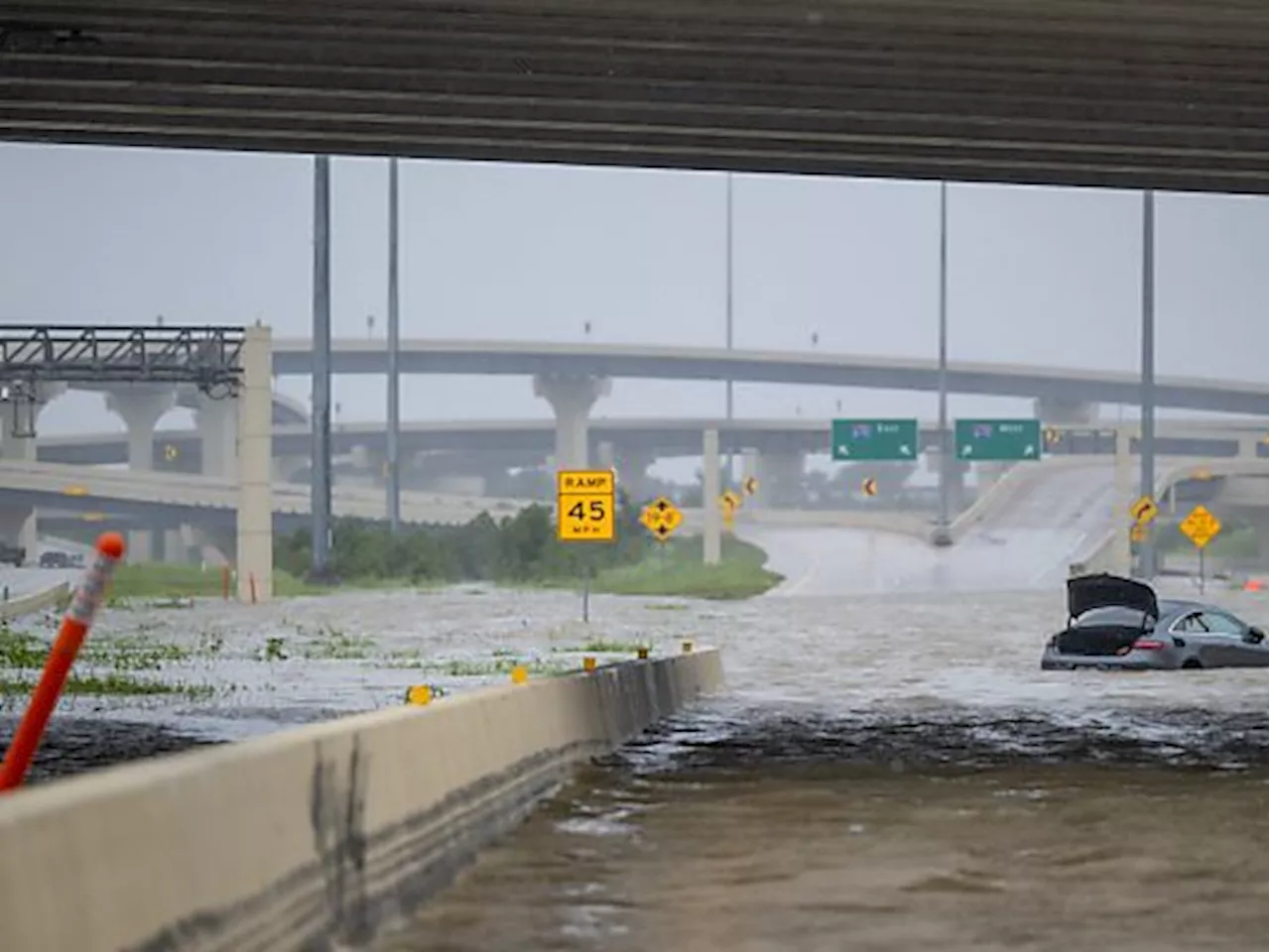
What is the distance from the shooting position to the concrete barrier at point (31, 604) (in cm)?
6103

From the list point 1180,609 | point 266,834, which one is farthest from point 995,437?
point 266,834

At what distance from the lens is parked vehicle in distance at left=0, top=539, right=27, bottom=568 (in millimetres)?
119812

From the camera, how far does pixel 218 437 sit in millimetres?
147250

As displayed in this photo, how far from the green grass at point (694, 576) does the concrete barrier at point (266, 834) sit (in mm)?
67843

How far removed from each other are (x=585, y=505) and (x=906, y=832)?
34.9m

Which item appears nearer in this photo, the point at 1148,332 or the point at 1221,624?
the point at 1221,624

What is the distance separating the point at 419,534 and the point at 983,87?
82.5m

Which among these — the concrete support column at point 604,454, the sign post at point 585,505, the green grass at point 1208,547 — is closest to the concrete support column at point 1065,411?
the green grass at point 1208,547

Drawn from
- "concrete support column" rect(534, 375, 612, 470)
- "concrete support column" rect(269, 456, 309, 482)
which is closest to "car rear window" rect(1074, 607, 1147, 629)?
"concrete support column" rect(534, 375, 612, 470)

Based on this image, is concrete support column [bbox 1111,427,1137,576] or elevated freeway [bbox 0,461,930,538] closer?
concrete support column [bbox 1111,427,1137,576]

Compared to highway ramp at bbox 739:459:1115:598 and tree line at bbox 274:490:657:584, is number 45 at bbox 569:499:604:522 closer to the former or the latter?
highway ramp at bbox 739:459:1115:598

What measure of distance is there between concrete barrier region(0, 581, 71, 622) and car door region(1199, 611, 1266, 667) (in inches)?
1113

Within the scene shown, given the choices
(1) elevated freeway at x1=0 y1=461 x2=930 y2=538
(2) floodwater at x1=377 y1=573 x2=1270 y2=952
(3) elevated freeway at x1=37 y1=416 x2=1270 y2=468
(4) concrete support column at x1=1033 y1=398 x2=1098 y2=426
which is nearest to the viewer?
(2) floodwater at x1=377 y1=573 x2=1270 y2=952

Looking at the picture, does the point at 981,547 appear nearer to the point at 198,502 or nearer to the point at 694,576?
the point at 694,576
